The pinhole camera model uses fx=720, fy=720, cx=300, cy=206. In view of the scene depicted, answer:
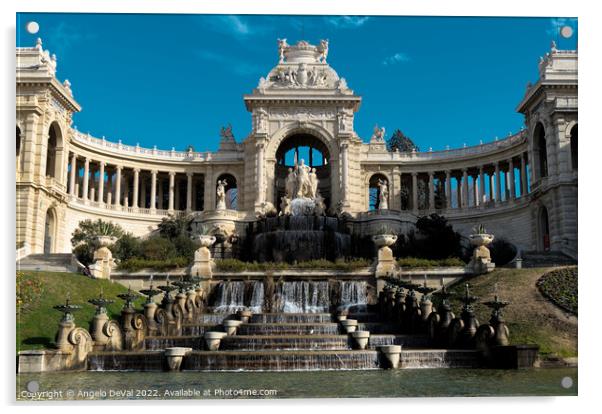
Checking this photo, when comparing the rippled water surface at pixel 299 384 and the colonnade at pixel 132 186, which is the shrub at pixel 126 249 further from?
the rippled water surface at pixel 299 384

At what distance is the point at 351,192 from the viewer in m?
53.8

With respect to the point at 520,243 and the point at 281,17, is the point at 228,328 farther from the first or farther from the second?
the point at 520,243

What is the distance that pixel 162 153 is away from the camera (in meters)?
58.0

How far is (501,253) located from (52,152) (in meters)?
27.9

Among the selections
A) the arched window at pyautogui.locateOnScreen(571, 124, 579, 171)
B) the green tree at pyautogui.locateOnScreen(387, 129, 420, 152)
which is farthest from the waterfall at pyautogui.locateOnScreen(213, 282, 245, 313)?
the green tree at pyautogui.locateOnScreen(387, 129, 420, 152)

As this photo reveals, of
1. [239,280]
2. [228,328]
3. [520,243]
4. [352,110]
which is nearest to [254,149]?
[352,110]

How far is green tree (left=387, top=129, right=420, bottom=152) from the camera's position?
2931 inches

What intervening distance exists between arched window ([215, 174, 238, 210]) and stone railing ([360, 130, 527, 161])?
39.0 feet

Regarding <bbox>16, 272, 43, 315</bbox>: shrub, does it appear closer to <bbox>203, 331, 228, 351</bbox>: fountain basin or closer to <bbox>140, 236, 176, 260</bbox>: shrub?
<bbox>203, 331, 228, 351</bbox>: fountain basin

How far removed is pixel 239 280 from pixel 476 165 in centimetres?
3061

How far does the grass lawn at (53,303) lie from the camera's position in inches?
714

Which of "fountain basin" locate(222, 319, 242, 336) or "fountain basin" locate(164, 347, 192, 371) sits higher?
"fountain basin" locate(222, 319, 242, 336)

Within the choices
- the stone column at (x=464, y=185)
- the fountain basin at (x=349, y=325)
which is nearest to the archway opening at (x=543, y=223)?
the stone column at (x=464, y=185)

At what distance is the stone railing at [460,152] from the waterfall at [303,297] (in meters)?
27.4
